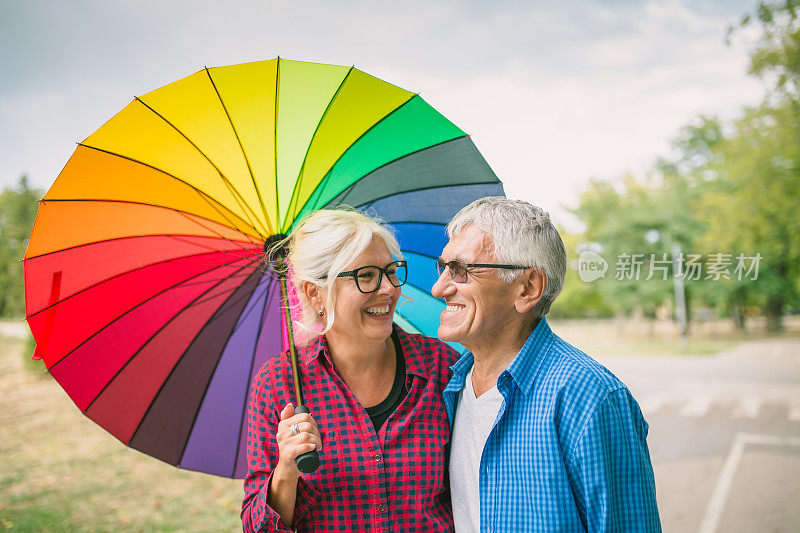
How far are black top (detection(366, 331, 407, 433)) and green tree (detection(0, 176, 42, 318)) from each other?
27.9 ft

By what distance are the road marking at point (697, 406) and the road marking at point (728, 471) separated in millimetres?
1684

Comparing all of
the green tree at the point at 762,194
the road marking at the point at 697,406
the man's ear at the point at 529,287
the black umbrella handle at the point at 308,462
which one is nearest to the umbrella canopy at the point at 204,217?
the man's ear at the point at 529,287

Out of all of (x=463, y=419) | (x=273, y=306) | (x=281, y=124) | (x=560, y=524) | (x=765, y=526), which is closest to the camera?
(x=560, y=524)

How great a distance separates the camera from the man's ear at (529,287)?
188 centimetres

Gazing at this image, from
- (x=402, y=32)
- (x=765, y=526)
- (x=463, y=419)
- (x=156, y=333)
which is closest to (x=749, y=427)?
(x=765, y=526)

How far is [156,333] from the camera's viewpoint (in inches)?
88.8

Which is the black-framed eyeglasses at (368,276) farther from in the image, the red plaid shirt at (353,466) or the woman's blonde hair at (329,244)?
the red plaid shirt at (353,466)

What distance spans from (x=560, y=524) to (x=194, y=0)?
19.2 ft

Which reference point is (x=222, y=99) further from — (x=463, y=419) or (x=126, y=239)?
(x=463, y=419)

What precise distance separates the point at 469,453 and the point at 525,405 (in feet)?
1.07

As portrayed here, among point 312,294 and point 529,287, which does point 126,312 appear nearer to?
point 312,294

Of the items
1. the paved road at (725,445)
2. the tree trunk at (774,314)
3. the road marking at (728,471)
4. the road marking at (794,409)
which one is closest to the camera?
the road marking at (728,471)

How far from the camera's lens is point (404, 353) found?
84.7 inches

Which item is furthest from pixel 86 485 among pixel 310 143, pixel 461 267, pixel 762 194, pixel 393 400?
pixel 762 194
